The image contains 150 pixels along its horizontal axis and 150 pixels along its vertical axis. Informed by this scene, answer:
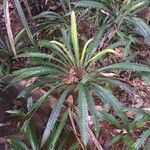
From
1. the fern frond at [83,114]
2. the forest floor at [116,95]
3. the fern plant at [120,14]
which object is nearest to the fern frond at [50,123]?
the fern frond at [83,114]

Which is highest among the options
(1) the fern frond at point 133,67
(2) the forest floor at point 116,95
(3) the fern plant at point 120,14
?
(3) the fern plant at point 120,14

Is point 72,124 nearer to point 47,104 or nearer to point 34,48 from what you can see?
point 47,104

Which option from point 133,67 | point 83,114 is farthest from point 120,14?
point 83,114

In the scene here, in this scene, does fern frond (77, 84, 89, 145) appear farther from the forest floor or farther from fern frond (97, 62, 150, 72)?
the forest floor

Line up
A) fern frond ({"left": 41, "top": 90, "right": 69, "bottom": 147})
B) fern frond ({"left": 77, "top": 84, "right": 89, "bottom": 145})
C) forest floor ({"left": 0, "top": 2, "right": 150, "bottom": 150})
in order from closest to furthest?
fern frond ({"left": 77, "top": 84, "right": 89, "bottom": 145})
fern frond ({"left": 41, "top": 90, "right": 69, "bottom": 147})
forest floor ({"left": 0, "top": 2, "right": 150, "bottom": 150})

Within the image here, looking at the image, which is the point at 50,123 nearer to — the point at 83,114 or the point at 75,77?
the point at 83,114

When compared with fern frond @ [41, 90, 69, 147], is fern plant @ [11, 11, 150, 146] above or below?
above

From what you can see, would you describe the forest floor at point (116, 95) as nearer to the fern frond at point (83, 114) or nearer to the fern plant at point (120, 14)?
the fern plant at point (120, 14)

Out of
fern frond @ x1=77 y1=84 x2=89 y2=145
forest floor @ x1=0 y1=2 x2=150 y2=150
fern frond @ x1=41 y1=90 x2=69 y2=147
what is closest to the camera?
fern frond @ x1=77 y1=84 x2=89 y2=145

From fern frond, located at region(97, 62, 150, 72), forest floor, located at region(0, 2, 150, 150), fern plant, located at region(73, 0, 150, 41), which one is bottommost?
forest floor, located at region(0, 2, 150, 150)

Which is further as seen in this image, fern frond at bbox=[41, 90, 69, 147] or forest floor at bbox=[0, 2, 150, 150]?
forest floor at bbox=[0, 2, 150, 150]

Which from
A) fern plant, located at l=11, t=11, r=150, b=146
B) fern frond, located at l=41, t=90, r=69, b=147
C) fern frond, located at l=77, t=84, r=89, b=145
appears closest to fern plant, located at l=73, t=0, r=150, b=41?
fern plant, located at l=11, t=11, r=150, b=146
